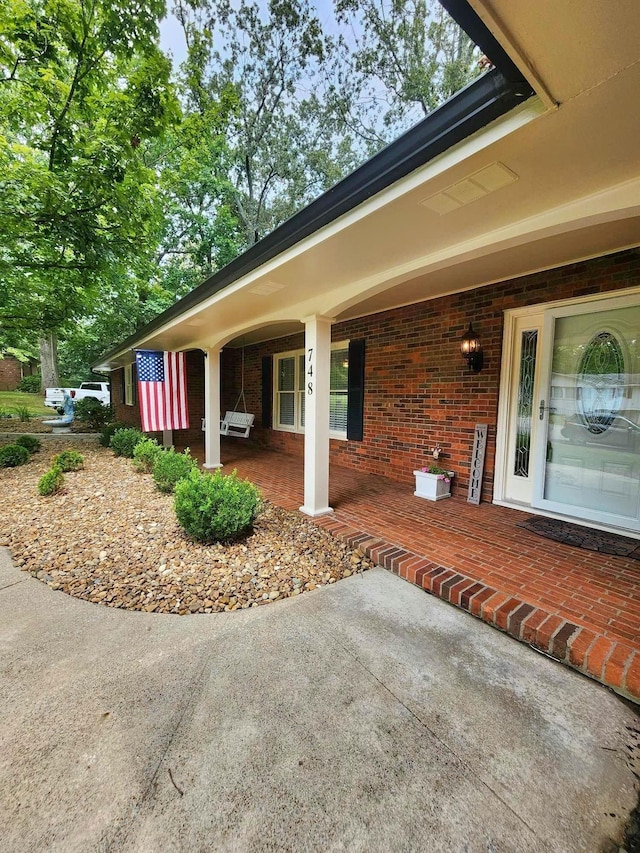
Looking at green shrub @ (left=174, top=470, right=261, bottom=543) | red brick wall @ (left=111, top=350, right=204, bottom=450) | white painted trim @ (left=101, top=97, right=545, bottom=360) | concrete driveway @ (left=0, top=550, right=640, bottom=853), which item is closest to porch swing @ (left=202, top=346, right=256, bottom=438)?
red brick wall @ (left=111, top=350, right=204, bottom=450)

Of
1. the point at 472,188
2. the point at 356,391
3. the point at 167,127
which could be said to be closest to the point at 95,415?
the point at 167,127

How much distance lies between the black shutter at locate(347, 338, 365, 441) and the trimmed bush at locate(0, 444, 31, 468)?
18.0 ft

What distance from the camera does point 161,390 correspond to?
616cm

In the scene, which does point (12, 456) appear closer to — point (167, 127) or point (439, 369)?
point (167, 127)

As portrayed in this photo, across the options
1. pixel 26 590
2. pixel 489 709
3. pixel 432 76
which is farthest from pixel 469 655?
pixel 432 76

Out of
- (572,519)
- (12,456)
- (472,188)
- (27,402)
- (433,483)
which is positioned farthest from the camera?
(27,402)

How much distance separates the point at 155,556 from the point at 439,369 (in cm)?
382

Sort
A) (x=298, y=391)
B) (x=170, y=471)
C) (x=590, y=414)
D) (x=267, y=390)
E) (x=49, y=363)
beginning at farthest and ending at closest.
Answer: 1. (x=49, y=363)
2. (x=267, y=390)
3. (x=298, y=391)
4. (x=170, y=471)
5. (x=590, y=414)

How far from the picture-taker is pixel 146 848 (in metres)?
1.10

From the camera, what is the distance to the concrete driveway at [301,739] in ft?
3.84

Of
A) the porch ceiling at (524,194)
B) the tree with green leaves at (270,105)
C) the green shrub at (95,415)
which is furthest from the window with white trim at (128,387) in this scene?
the porch ceiling at (524,194)

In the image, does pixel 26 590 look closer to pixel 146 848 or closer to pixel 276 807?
pixel 146 848

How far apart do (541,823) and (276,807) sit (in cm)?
88

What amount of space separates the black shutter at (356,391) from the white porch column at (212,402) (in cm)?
226
